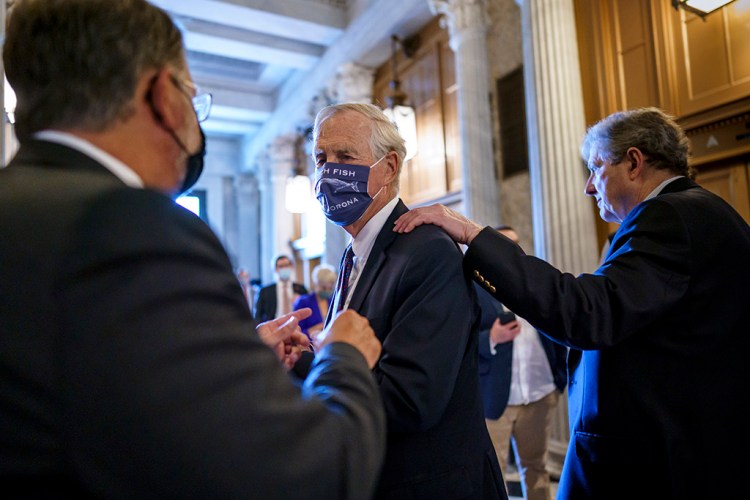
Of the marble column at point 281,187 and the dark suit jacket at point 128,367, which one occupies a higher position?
the marble column at point 281,187

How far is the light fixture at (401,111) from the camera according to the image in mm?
7168

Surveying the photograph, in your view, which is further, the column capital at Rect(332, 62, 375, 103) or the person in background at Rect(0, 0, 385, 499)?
the column capital at Rect(332, 62, 375, 103)

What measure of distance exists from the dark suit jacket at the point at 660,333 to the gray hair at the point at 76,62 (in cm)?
107

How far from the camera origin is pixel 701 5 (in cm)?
396

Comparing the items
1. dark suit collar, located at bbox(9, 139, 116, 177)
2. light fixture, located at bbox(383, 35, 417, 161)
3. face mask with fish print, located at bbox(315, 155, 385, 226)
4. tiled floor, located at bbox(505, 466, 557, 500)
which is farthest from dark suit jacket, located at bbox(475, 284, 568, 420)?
light fixture, located at bbox(383, 35, 417, 161)

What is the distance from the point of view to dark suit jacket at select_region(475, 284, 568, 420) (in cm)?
372

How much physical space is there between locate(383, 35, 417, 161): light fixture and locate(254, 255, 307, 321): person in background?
2150 millimetres

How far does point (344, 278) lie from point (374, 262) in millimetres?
221

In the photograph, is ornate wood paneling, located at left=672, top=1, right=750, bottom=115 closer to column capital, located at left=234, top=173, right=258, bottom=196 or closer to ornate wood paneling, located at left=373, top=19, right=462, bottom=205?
ornate wood paneling, located at left=373, top=19, right=462, bottom=205

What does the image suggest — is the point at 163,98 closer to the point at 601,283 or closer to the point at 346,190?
the point at 346,190

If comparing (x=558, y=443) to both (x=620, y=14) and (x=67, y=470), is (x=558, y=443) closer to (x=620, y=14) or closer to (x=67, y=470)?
(x=620, y=14)

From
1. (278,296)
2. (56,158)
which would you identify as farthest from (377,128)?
(278,296)

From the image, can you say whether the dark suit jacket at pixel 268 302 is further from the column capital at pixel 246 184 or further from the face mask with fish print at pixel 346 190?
the column capital at pixel 246 184

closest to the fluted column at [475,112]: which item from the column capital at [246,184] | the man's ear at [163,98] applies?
the man's ear at [163,98]
